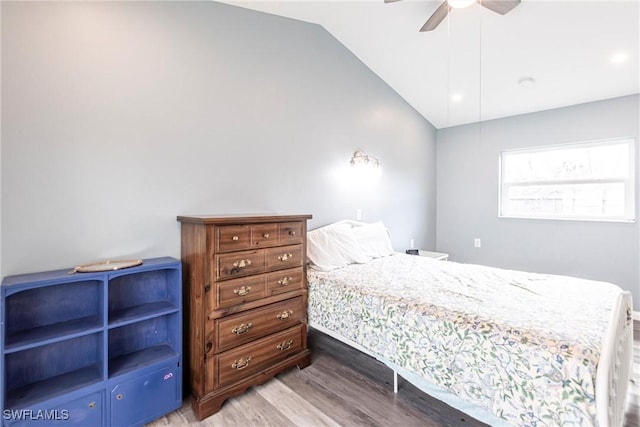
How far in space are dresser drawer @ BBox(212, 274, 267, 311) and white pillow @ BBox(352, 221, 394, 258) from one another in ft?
4.38

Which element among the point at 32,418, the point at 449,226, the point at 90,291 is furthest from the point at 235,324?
the point at 449,226

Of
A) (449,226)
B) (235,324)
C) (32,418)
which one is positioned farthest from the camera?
(449,226)

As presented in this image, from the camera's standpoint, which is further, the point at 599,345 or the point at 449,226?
the point at 449,226

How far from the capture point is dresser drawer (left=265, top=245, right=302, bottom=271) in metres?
2.05

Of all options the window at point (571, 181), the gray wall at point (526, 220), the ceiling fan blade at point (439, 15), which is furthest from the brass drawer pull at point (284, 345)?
the window at point (571, 181)

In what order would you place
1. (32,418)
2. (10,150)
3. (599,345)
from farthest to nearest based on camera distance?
(10,150) → (32,418) → (599,345)

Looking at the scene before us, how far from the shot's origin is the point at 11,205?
1523 mm

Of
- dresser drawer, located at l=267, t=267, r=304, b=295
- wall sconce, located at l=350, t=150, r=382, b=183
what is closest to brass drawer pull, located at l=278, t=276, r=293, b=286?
dresser drawer, located at l=267, t=267, r=304, b=295

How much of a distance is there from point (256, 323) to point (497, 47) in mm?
3113

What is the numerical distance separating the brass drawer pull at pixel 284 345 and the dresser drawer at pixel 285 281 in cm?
38

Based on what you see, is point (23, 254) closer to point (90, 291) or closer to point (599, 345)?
point (90, 291)

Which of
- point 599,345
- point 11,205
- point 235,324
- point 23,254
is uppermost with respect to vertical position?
point 11,205

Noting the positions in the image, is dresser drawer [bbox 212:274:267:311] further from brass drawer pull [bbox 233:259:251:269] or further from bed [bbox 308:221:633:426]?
bed [bbox 308:221:633:426]

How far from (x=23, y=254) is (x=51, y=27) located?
1.22m
